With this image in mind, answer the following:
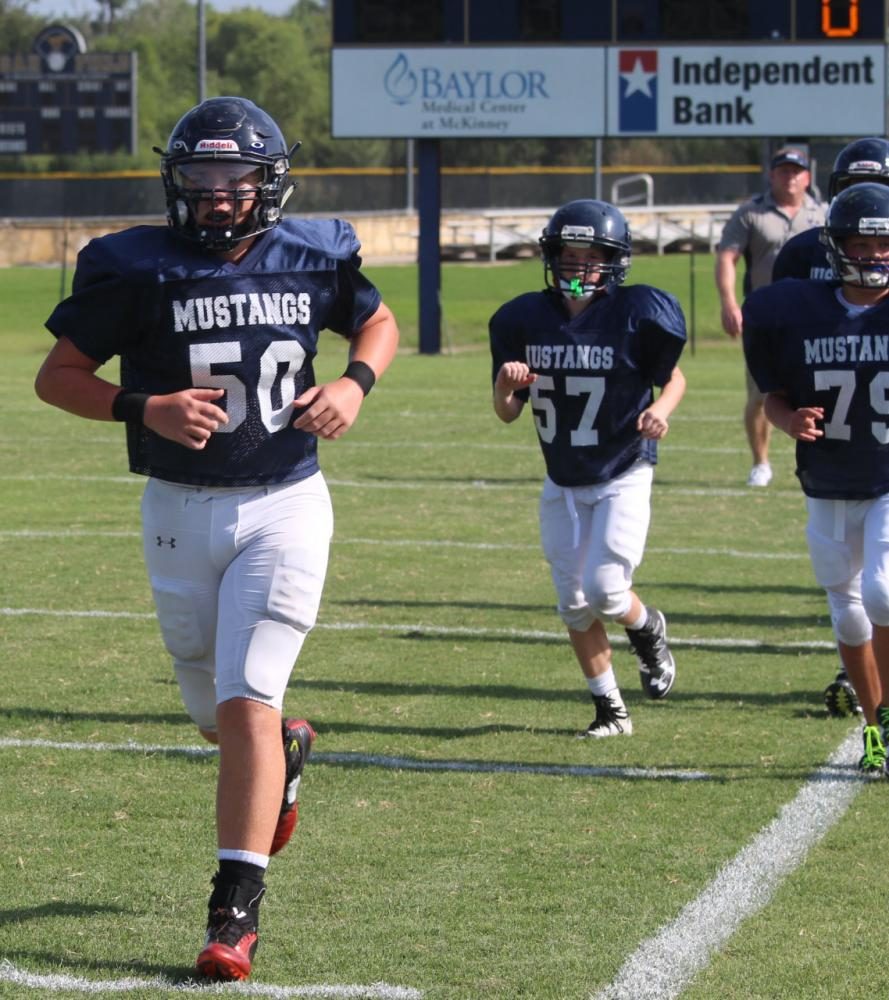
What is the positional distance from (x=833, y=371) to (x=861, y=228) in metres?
0.42

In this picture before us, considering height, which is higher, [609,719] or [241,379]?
[241,379]

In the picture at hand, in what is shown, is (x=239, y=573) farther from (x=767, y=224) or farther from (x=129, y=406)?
(x=767, y=224)

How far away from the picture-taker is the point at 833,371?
542cm

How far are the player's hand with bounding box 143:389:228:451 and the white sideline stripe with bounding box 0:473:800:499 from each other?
757 centimetres

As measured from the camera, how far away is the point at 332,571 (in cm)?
899

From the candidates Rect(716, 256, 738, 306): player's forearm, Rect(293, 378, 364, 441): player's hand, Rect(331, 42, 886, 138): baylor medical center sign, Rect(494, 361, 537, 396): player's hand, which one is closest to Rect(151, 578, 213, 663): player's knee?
Rect(293, 378, 364, 441): player's hand

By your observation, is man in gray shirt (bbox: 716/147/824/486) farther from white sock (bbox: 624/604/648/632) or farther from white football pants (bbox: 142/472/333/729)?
white football pants (bbox: 142/472/333/729)

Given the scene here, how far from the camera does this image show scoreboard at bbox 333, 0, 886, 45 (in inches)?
832

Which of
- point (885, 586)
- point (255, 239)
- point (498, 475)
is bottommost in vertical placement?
point (498, 475)

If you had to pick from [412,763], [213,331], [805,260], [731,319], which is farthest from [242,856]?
[731,319]

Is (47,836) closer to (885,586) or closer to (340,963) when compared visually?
(340,963)

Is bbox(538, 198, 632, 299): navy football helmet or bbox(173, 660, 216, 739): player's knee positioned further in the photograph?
bbox(538, 198, 632, 299): navy football helmet

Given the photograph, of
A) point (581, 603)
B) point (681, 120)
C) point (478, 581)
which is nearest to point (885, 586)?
point (581, 603)

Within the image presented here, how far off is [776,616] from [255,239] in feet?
14.3
